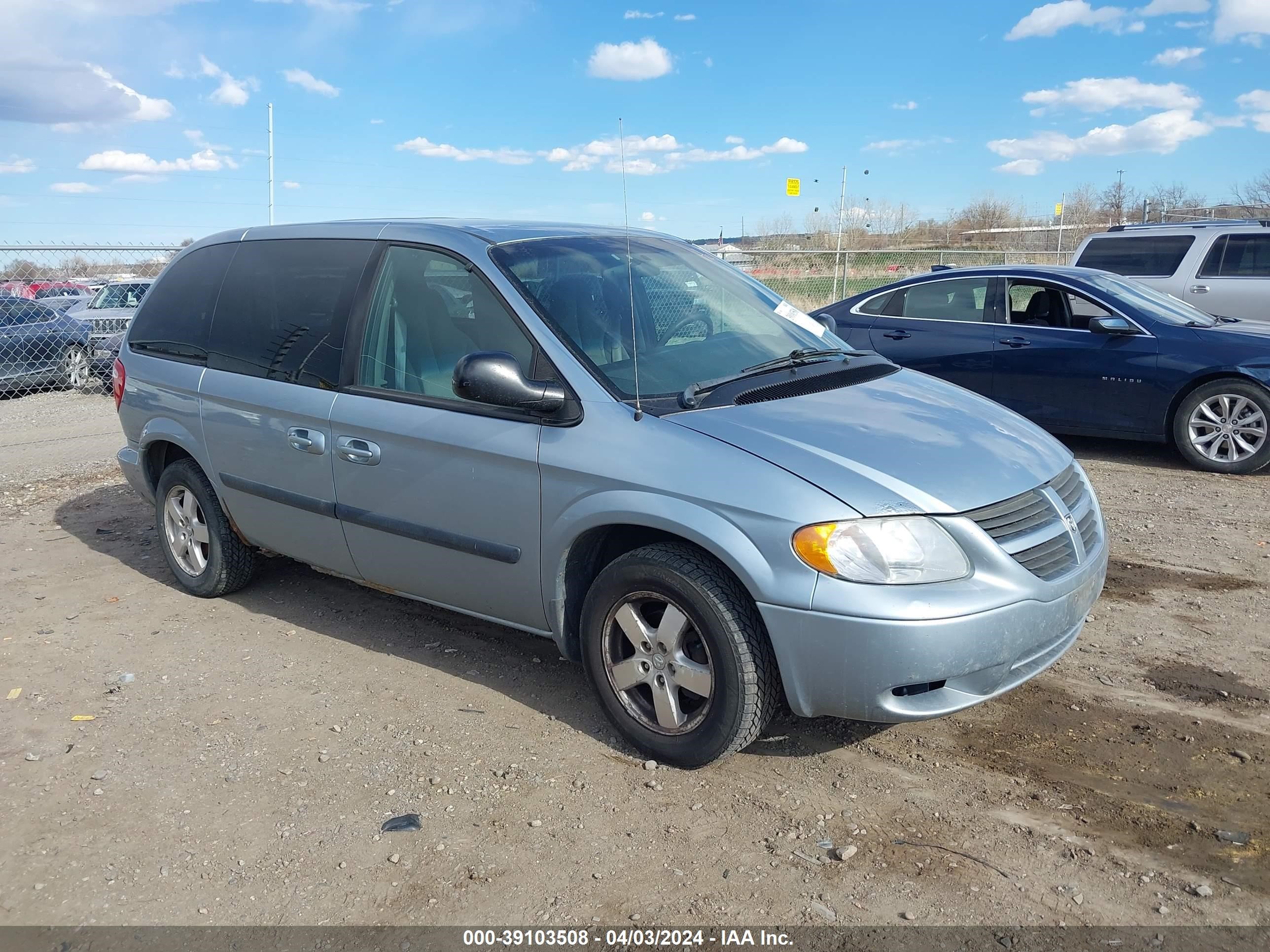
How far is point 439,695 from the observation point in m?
4.25

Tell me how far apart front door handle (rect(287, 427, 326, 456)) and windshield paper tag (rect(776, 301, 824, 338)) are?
6.90 feet

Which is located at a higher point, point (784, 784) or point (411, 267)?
point (411, 267)

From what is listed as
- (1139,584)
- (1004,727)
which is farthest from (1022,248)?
(1004,727)

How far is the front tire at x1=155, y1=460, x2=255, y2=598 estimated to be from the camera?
17.4ft

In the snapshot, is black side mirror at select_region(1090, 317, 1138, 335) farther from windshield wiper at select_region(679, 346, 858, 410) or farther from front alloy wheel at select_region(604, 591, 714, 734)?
front alloy wheel at select_region(604, 591, 714, 734)

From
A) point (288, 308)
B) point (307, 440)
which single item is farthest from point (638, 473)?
point (288, 308)

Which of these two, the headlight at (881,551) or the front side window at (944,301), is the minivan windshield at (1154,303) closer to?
the front side window at (944,301)

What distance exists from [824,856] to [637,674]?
2.89ft

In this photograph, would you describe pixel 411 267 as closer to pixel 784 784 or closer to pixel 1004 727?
pixel 784 784

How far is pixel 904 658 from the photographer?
309cm

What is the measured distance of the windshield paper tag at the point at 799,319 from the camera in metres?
4.67

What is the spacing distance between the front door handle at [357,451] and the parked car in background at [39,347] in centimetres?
1130

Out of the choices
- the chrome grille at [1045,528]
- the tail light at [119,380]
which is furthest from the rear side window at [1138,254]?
the tail light at [119,380]

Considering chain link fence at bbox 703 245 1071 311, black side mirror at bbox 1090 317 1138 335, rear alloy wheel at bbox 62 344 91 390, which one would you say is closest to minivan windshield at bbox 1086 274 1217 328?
black side mirror at bbox 1090 317 1138 335
